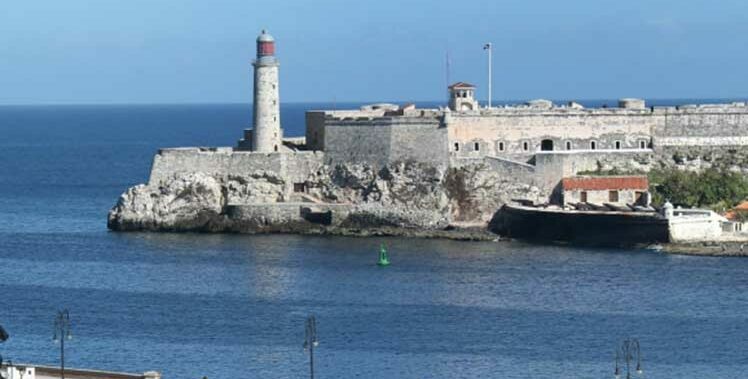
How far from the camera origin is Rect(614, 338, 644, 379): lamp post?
41156 millimetres

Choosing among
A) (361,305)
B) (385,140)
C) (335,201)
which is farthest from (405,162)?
(361,305)

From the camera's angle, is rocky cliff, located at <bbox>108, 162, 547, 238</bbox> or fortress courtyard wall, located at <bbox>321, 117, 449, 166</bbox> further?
fortress courtyard wall, located at <bbox>321, 117, 449, 166</bbox>

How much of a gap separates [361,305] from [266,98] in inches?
797

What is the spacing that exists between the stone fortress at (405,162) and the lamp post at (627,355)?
2255 cm

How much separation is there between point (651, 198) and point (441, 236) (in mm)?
6836

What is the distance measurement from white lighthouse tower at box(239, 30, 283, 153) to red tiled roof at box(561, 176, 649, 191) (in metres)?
10.3

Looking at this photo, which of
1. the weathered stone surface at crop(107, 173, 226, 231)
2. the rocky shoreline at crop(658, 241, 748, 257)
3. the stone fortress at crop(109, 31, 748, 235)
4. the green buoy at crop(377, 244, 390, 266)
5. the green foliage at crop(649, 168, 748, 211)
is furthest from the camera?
the weathered stone surface at crop(107, 173, 226, 231)

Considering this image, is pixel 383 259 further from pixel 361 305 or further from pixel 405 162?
pixel 405 162

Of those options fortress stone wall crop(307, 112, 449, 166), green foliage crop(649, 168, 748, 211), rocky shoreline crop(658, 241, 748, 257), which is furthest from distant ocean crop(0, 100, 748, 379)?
green foliage crop(649, 168, 748, 211)

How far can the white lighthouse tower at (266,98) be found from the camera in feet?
239

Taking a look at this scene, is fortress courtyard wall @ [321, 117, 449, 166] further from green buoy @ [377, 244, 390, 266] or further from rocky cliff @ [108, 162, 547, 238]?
green buoy @ [377, 244, 390, 266]

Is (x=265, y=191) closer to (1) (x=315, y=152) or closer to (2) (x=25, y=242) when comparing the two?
(1) (x=315, y=152)

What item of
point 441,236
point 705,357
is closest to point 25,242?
point 441,236

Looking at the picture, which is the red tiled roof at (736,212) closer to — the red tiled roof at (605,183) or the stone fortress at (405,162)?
the red tiled roof at (605,183)
